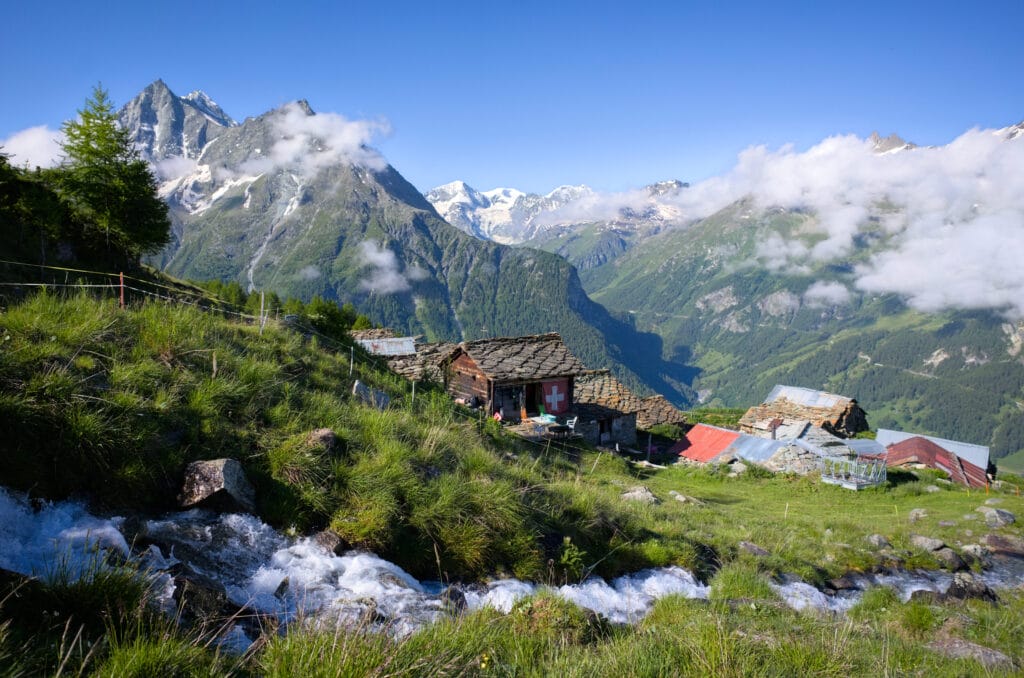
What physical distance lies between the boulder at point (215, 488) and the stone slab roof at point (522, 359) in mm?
23086

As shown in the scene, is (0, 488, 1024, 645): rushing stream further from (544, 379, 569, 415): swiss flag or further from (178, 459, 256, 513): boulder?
(544, 379, 569, 415): swiss flag

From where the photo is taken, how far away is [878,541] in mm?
14266

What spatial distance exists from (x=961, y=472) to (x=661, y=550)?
1566 inches

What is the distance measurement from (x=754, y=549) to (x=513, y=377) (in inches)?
763

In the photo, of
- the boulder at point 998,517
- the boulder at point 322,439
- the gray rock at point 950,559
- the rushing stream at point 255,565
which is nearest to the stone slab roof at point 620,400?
the boulder at point 998,517

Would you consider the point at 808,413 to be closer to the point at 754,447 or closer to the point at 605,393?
the point at 754,447

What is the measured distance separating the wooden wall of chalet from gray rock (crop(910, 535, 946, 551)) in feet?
64.9

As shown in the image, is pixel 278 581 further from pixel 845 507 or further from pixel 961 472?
pixel 961 472

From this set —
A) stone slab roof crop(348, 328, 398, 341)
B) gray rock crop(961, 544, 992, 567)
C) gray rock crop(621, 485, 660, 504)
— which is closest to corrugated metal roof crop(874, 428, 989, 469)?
gray rock crop(961, 544, 992, 567)

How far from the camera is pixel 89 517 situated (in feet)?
17.0

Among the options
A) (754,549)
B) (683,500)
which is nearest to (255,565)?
(754,549)

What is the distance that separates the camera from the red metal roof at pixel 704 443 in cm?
3569

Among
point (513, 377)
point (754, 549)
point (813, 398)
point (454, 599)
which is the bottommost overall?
point (813, 398)

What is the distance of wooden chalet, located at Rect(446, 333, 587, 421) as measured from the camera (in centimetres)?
3006
